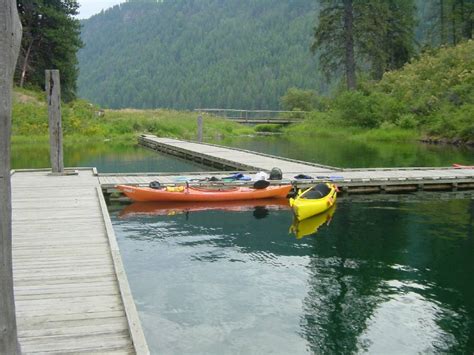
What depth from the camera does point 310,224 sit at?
14.5m

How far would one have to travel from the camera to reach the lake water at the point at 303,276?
781 cm

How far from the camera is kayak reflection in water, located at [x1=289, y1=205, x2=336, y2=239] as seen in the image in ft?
44.9

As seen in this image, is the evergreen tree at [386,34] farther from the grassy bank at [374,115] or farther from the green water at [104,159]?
the green water at [104,159]

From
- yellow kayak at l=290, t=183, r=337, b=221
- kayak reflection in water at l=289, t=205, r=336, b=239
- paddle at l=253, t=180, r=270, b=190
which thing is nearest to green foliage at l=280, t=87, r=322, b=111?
paddle at l=253, t=180, r=270, b=190

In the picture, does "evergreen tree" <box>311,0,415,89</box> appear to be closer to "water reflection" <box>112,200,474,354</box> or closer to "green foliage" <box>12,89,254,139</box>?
"green foliage" <box>12,89,254,139</box>

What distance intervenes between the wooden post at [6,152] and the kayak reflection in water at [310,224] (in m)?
9.51

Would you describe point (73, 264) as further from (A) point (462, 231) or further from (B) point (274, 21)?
(B) point (274, 21)

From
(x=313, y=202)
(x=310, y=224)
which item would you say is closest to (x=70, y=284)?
(x=310, y=224)

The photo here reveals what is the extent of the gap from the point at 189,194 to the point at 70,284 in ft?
29.4

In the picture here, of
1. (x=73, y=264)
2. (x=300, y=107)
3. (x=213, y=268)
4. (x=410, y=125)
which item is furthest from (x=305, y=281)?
(x=300, y=107)

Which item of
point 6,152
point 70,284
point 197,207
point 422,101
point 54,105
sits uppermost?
point 422,101

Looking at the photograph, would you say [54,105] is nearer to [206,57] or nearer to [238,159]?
[238,159]

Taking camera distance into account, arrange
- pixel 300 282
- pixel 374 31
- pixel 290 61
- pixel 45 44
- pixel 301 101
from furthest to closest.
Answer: pixel 290 61, pixel 301 101, pixel 374 31, pixel 45 44, pixel 300 282

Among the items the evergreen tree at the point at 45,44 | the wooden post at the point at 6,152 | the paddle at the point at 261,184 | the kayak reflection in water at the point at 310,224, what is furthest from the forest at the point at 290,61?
the wooden post at the point at 6,152
